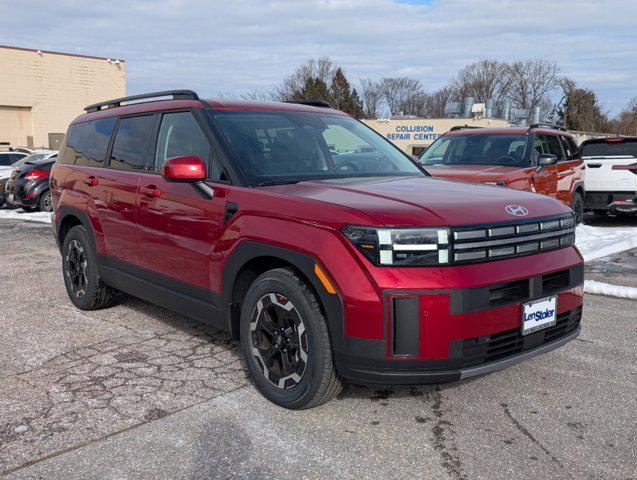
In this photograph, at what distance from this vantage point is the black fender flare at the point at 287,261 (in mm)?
3217

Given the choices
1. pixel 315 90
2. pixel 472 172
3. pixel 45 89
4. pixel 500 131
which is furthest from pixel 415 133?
pixel 472 172

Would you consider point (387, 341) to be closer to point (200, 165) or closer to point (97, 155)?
point (200, 165)

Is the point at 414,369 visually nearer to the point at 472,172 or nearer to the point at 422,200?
the point at 422,200

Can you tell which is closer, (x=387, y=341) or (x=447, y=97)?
(x=387, y=341)

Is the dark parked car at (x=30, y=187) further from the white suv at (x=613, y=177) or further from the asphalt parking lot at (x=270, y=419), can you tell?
the white suv at (x=613, y=177)

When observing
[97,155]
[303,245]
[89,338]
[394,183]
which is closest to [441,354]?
[303,245]

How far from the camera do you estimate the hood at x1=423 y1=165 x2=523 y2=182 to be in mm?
8414

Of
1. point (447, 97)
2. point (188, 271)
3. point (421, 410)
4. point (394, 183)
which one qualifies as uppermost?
point (447, 97)

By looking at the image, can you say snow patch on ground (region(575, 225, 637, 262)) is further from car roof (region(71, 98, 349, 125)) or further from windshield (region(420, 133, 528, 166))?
car roof (region(71, 98, 349, 125))

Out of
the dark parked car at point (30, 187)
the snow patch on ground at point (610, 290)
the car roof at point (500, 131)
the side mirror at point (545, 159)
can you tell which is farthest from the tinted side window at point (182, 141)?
the dark parked car at point (30, 187)

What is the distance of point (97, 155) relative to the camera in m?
5.57

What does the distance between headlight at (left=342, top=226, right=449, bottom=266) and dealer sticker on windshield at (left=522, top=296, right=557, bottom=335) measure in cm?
61

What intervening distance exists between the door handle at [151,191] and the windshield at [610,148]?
1059cm

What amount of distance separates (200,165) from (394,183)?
3.98 feet
